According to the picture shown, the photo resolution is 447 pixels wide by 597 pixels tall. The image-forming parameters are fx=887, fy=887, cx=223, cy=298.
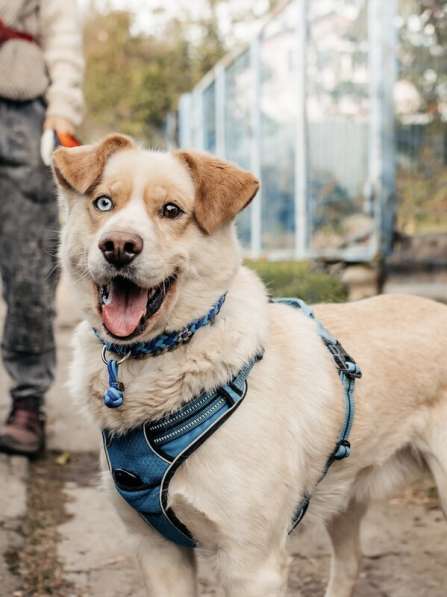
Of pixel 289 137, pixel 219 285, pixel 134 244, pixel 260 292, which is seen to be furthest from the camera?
pixel 289 137

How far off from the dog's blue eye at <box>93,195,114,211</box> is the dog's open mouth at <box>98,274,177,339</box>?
0.77ft

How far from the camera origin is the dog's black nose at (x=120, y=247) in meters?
2.34

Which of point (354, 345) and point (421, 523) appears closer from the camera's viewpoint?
point (354, 345)

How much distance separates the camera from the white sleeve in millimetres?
4414

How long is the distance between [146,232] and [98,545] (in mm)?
1895

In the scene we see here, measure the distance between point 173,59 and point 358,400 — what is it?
23877 mm

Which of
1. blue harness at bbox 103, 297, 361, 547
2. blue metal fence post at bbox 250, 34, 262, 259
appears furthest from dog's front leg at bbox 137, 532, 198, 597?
blue metal fence post at bbox 250, 34, 262, 259

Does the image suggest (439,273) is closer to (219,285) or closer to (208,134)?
(219,285)

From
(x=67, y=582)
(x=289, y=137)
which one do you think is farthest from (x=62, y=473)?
(x=289, y=137)

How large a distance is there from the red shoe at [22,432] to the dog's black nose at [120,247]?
245 cm

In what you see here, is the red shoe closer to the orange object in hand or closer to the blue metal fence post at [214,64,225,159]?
the orange object in hand

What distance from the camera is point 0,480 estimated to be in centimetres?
420

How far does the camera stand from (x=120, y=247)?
234 centimetres

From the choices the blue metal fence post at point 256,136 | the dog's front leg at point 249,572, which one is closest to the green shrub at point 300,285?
the dog's front leg at point 249,572
